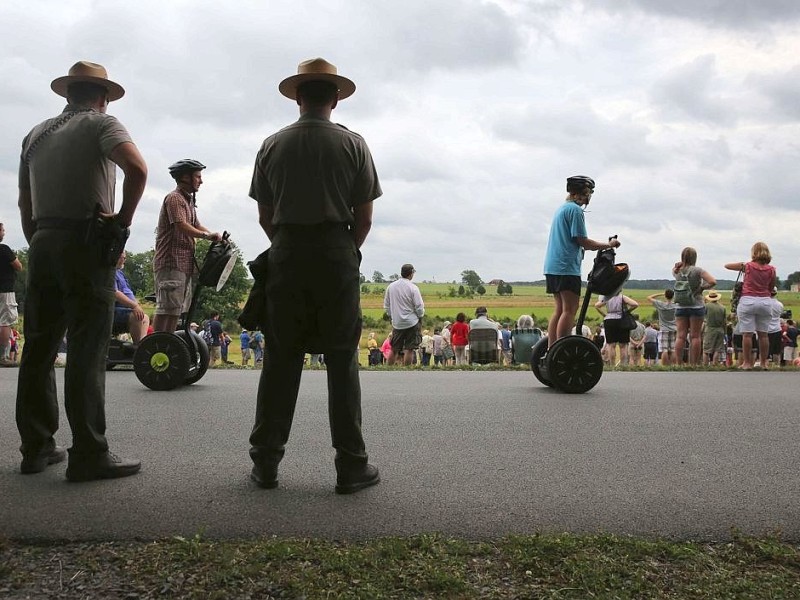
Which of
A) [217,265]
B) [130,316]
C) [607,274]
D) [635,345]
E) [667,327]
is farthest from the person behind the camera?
[635,345]

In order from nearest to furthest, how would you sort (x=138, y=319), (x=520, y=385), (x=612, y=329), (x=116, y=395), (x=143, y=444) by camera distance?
(x=143, y=444)
(x=116, y=395)
(x=520, y=385)
(x=138, y=319)
(x=612, y=329)

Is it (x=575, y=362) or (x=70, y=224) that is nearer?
(x=70, y=224)

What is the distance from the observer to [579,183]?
7.94 m

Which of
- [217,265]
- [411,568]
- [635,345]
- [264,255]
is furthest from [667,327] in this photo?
[411,568]

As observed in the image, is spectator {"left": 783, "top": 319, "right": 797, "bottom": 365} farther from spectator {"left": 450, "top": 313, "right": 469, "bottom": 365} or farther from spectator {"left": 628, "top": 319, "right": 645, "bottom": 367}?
spectator {"left": 450, "top": 313, "right": 469, "bottom": 365}

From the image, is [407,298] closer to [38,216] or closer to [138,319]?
[138,319]

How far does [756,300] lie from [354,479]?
9490 mm

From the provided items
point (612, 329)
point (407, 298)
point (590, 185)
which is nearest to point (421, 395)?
point (590, 185)

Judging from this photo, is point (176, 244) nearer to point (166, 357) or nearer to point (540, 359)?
point (166, 357)

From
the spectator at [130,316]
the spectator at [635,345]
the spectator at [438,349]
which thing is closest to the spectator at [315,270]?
the spectator at [130,316]

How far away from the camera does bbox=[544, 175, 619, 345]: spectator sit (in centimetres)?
780

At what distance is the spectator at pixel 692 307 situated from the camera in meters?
11.8

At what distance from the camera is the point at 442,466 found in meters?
4.43

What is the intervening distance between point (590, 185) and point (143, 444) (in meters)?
5.18
